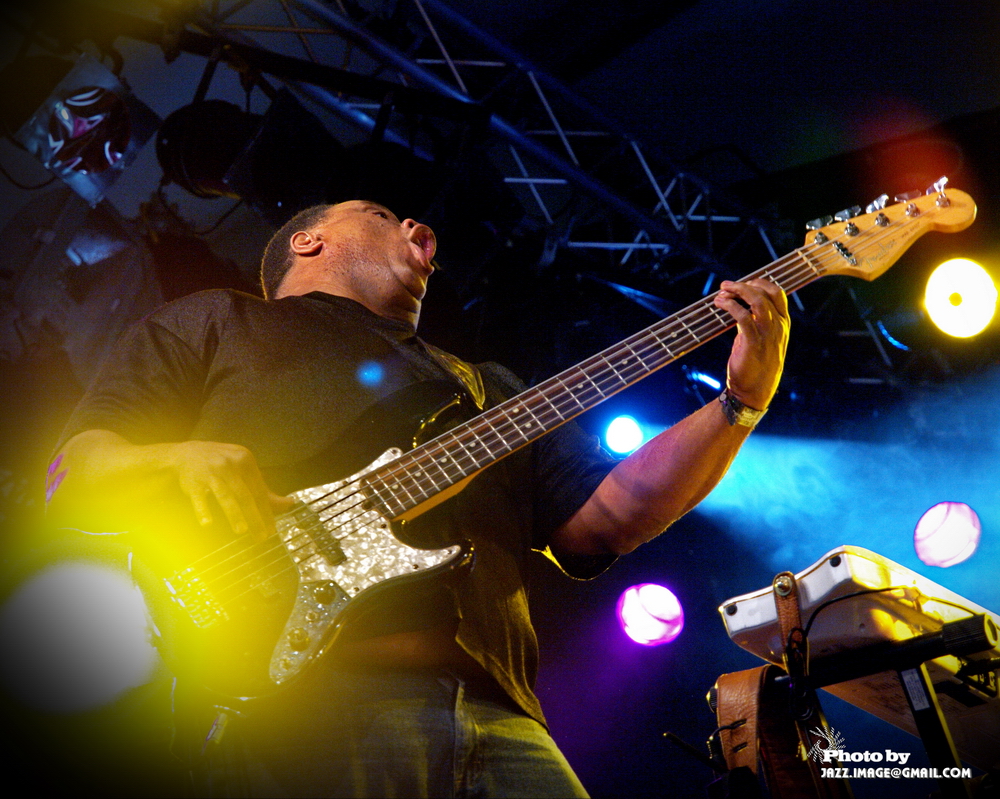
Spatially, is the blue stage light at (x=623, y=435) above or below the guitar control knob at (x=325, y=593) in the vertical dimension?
above

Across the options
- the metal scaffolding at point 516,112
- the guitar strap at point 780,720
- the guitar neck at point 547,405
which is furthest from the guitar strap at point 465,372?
the metal scaffolding at point 516,112

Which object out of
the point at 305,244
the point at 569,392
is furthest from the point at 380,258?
the point at 569,392

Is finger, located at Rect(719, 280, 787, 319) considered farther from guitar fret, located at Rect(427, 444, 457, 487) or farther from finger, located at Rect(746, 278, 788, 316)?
guitar fret, located at Rect(427, 444, 457, 487)

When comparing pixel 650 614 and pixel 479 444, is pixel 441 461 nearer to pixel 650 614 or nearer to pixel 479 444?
pixel 479 444

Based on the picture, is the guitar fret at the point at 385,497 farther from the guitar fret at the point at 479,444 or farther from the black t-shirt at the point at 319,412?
the guitar fret at the point at 479,444

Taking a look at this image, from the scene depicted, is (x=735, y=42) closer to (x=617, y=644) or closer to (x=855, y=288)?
(x=855, y=288)

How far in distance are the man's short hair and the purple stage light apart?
3869 mm

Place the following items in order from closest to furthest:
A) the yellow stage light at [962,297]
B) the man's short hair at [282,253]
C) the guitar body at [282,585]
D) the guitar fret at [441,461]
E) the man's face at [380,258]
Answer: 1. the guitar body at [282,585]
2. the guitar fret at [441,461]
3. the man's face at [380,258]
4. the man's short hair at [282,253]
5. the yellow stage light at [962,297]

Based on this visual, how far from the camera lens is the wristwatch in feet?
6.99

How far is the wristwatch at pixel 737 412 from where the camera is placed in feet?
6.99

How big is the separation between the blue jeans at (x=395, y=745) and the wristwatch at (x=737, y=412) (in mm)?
1059

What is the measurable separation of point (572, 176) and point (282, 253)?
103 inches

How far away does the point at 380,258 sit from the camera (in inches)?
106

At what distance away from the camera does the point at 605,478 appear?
2203 millimetres
